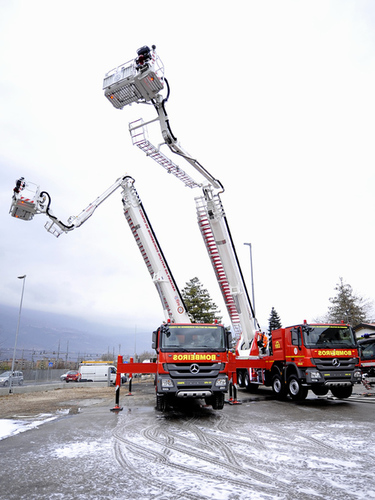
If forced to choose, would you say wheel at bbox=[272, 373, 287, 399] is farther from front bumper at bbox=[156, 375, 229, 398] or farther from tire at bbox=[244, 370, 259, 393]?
front bumper at bbox=[156, 375, 229, 398]

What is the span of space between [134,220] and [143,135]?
356 cm

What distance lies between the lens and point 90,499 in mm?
4367

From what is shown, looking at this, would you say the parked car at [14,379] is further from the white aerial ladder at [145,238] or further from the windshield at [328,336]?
the windshield at [328,336]

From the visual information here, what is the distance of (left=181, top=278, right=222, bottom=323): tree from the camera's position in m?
41.1

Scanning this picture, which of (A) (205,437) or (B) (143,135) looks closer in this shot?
(A) (205,437)

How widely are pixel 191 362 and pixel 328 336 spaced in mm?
5557

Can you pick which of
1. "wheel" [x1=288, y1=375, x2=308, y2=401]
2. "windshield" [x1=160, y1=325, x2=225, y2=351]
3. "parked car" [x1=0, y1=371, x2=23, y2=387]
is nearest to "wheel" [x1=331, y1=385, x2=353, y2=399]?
"wheel" [x1=288, y1=375, x2=308, y2=401]

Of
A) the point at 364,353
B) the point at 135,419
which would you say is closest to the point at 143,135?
the point at 135,419

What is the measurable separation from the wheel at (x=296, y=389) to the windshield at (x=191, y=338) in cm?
414

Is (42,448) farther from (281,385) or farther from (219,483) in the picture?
(281,385)

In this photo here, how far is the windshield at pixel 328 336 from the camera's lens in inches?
507

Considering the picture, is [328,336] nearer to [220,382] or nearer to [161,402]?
[220,382]

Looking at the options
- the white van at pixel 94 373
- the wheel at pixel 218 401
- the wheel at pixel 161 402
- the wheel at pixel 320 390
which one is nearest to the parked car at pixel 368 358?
the wheel at pixel 320 390

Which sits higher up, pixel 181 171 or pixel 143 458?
pixel 181 171
